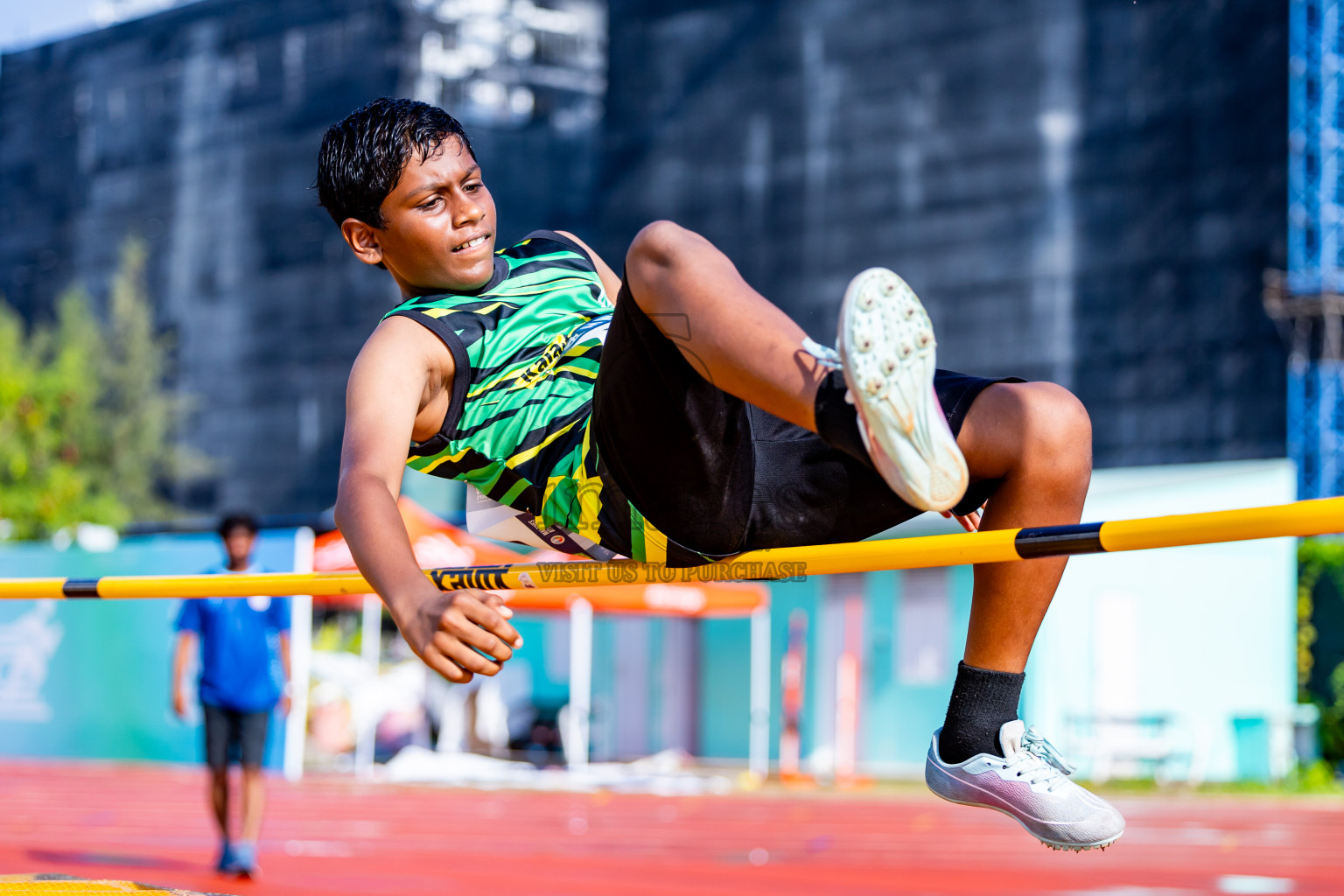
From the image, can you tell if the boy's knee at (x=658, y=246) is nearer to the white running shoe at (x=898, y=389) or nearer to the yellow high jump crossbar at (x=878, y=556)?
the white running shoe at (x=898, y=389)

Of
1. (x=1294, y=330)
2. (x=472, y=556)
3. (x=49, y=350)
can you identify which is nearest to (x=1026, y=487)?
(x=472, y=556)

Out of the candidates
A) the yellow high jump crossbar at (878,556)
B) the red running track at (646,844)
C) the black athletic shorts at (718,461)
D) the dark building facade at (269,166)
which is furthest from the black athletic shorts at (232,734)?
the dark building facade at (269,166)

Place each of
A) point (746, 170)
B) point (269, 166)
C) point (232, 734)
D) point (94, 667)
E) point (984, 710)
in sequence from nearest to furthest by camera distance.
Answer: point (984, 710)
point (232, 734)
point (94, 667)
point (746, 170)
point (269, 166)

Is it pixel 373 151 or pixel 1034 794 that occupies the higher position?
pixel 373 151

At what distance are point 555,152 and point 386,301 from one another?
479 cm

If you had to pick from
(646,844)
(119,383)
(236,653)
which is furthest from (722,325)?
(119,383)

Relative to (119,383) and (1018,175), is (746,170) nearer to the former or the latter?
(1018,175)

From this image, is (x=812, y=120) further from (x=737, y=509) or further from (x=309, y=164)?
(x=737, y=509)

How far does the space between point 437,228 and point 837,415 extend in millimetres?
1025

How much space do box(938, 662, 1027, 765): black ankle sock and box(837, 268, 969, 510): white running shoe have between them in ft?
1.87

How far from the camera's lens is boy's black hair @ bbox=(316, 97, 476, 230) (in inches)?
112

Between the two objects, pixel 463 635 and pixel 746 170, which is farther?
pixel 746 170

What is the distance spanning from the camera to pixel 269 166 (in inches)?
1342

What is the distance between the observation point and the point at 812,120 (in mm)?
25703
